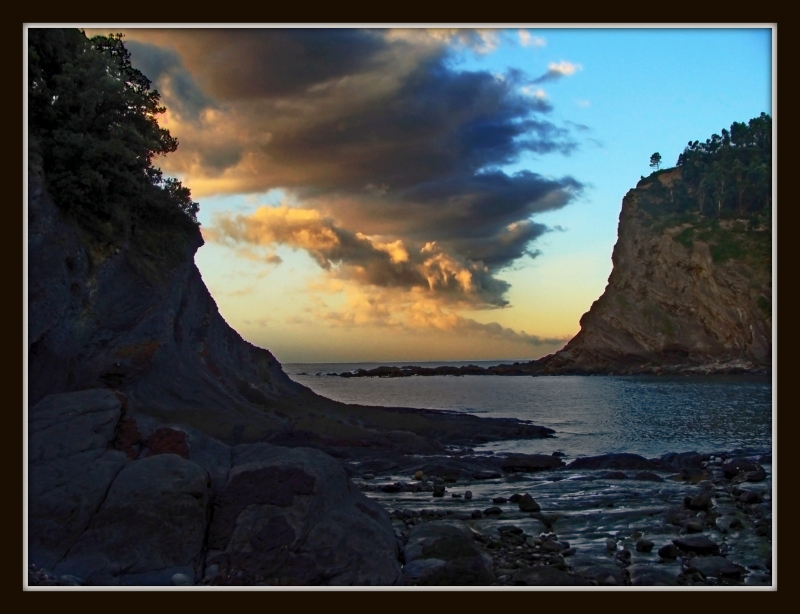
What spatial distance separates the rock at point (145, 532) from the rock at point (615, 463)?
16657 millimetres

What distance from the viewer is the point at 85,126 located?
1712 centimetres

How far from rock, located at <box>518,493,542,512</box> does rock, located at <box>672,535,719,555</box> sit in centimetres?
401

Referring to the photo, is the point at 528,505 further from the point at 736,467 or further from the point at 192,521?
the point at 736,467

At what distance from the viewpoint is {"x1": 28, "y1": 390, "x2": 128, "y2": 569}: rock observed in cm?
1000

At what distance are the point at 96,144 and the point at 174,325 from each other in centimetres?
984

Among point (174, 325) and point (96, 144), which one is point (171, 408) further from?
point (96, 144)

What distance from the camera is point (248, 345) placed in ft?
113

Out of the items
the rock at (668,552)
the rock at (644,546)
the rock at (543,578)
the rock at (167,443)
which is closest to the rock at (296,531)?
the rock at (543,578)

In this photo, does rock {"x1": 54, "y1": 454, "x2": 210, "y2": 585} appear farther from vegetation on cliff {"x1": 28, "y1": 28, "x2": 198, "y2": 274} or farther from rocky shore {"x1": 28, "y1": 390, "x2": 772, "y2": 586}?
vegetation on cliff {"x1": 28, "y1": 28, "x2": 198, "y2": 274}

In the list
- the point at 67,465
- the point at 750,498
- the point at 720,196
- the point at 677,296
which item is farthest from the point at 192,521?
the point at 720,196

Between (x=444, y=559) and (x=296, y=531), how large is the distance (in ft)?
8.69

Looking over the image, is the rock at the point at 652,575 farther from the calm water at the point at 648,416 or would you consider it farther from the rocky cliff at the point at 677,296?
the rocky cliff at the point at 677,296

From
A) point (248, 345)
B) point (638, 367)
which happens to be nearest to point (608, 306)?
point (638, 367)

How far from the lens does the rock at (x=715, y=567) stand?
11031 millimetres
